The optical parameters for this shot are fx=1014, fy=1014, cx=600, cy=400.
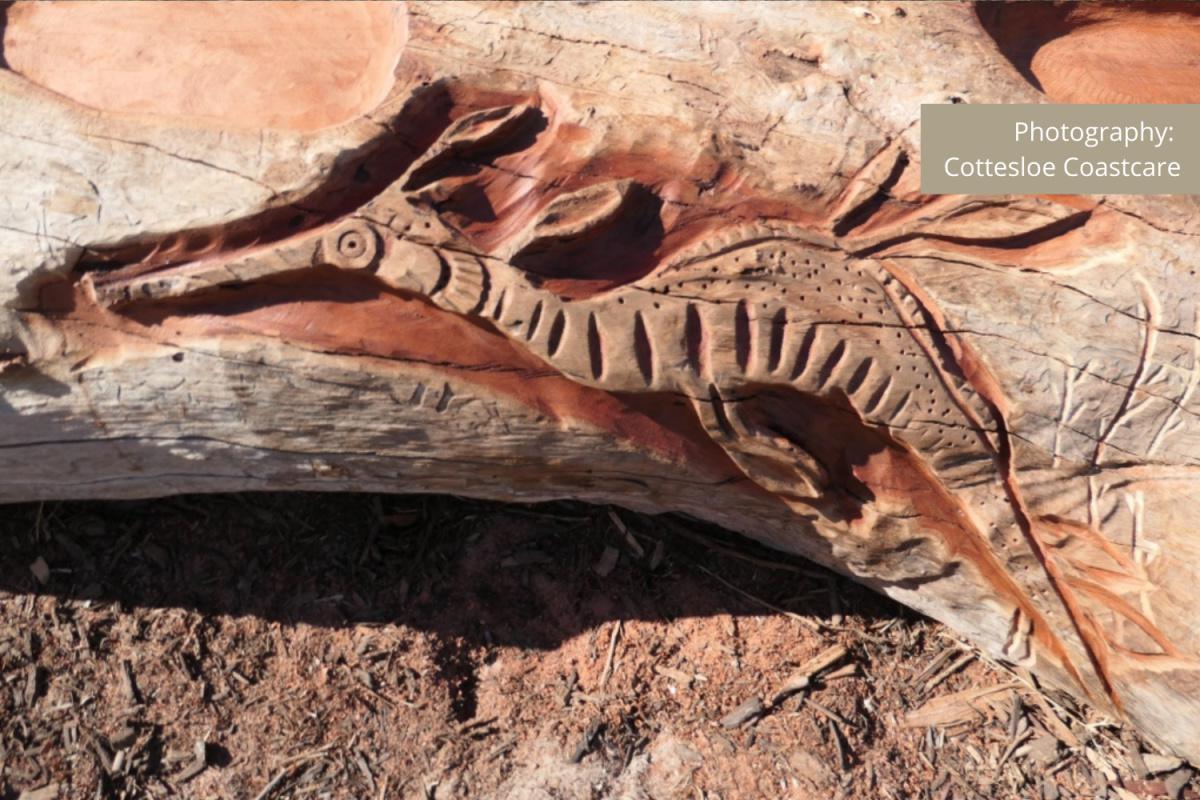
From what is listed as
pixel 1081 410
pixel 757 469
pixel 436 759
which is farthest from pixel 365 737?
pixel 1081 410

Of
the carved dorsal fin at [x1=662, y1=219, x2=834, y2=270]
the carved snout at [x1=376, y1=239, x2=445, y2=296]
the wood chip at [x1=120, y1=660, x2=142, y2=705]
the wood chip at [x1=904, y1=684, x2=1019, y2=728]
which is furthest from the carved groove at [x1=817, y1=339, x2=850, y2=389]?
the wood chip at [x1=120, y1=660, x2=142, y2=705]

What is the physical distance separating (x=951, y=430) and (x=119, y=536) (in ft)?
8.05

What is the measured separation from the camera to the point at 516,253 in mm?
2336

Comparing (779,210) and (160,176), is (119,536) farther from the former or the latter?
→ (779,210)

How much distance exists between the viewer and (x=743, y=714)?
114 inches

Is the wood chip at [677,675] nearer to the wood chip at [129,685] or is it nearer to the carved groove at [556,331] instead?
the carved groove at [556,331]

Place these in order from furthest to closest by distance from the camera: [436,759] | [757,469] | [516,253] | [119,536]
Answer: [119,536]
[436,759]
[757,469]
[516,253]

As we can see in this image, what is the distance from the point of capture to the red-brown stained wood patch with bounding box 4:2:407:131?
8.23 ft

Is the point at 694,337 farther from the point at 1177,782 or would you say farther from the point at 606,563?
the point at 1177,782

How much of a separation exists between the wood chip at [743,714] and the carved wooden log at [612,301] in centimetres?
63

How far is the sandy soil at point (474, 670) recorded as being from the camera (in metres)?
2.82

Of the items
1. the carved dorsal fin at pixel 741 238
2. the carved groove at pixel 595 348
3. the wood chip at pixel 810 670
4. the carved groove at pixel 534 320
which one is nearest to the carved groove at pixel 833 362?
the carved dorsal fin at pixel 741 238

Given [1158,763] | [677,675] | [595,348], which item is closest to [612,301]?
[595,348]

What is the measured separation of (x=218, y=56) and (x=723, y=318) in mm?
1468
